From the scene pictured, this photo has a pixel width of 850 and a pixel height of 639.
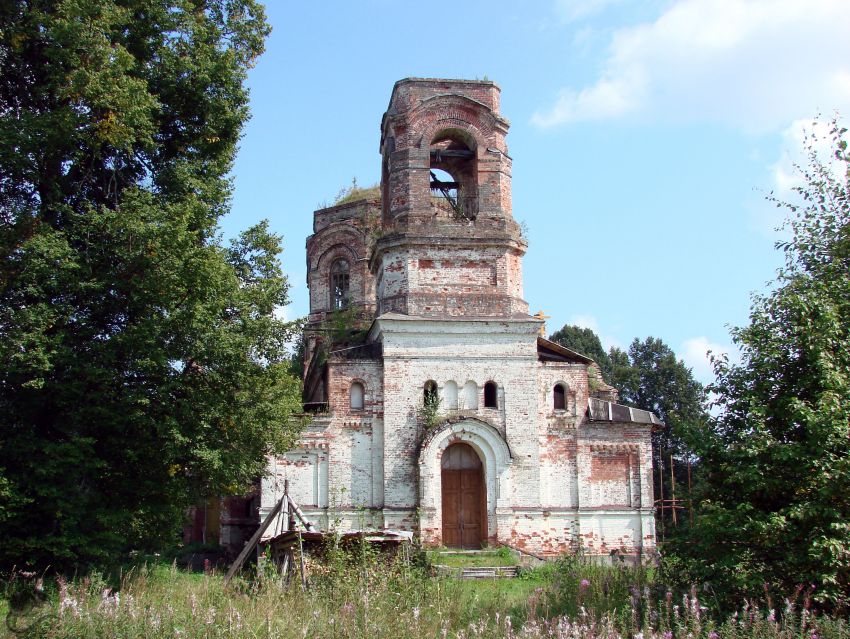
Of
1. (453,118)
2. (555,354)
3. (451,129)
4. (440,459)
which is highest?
(453,118)

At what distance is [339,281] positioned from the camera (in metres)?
30.7

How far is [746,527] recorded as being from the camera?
905 cm

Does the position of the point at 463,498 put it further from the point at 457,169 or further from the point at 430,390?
the point at 457,169

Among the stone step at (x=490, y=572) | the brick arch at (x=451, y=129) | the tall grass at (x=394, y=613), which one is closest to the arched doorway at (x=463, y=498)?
the stone step at (x=490, y=572)

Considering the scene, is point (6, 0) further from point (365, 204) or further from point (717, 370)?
→ point (365, 204)

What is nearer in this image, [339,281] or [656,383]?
[339,281]

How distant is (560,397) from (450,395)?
2767 millimetres

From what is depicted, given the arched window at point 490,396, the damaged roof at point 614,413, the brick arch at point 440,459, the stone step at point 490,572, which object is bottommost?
the stone step at point 490,572

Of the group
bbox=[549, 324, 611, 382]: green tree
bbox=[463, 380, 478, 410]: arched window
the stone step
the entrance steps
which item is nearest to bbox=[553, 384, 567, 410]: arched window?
bbox=[463, 380, 478, 410]: arched window

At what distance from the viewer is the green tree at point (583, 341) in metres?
51.8

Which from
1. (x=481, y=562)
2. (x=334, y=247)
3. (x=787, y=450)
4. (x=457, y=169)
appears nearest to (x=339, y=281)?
(x=334, y=247)

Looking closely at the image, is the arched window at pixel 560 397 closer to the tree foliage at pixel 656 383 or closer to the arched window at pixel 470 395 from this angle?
the arched window at pixel 470 395

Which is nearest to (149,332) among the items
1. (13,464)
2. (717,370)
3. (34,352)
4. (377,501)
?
(34,352)

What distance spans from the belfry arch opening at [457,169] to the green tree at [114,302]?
635 centimetres
